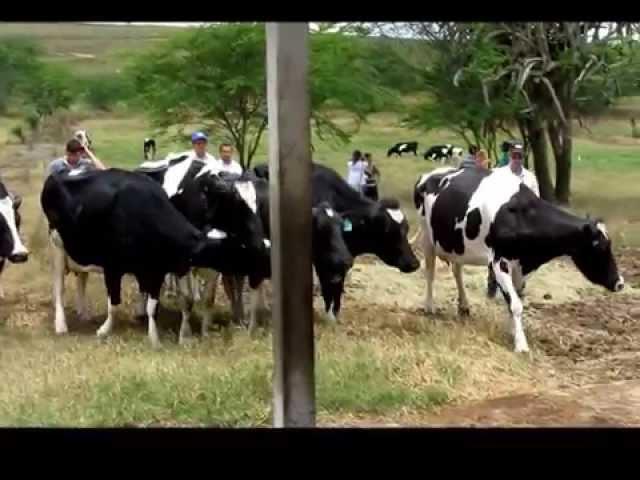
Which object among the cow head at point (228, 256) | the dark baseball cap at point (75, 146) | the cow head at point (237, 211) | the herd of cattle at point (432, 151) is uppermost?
the herd of cattle at point (432, 151)

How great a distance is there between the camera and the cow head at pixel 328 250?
5.94 meters

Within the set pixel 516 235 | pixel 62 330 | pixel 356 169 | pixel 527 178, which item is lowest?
pixel 62 330

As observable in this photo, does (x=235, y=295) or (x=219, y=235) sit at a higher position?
(x=219, y=235)

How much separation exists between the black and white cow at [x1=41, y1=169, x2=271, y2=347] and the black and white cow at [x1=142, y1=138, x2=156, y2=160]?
844 mm

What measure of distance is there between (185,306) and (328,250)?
850 millimetres

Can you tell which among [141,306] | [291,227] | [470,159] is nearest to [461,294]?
[470,159]

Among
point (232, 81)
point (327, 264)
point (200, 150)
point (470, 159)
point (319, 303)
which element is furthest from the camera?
point (232, 81)

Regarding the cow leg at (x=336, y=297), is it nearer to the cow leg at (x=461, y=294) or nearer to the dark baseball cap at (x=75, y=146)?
the cow leg at (x=461, y=294)

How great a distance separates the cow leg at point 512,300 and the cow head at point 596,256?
401 millimetres

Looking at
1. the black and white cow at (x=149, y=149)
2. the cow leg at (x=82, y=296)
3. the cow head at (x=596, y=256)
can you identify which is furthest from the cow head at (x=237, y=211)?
the cow head at (x=596, y=256)

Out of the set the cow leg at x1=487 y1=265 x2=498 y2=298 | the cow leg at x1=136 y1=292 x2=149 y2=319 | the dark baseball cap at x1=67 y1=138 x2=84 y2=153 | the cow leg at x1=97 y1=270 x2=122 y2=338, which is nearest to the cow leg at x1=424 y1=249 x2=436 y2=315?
the cow leg at x1=487 y1=265 x2=498 y2=298

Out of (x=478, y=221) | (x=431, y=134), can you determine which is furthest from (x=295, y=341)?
(x=431, y=134)

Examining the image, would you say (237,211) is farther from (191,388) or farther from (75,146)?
(191,388)

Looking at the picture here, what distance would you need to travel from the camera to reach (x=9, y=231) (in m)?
→ 5.58
